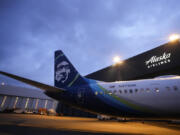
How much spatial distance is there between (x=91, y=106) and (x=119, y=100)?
1816 millimetres

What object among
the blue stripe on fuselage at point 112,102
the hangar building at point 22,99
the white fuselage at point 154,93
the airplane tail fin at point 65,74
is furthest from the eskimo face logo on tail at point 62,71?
the hangar building at point 22,99

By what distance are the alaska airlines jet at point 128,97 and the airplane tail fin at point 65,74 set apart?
0.75m

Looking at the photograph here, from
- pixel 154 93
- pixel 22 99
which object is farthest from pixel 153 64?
pixel 22 99

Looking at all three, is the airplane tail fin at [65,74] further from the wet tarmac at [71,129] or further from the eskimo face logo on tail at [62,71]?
the wet tarmac at [71,129]

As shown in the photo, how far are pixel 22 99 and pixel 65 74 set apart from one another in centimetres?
3224

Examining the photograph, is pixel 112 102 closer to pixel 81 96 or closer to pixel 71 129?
pixel 81 96

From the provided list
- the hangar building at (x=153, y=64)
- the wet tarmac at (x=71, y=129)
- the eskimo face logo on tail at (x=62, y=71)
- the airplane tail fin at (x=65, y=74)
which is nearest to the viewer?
the wet tarmac at (x=71, y=129)

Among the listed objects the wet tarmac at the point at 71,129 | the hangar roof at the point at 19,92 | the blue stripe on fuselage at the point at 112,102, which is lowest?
the wet tarmac at the point at 71,129

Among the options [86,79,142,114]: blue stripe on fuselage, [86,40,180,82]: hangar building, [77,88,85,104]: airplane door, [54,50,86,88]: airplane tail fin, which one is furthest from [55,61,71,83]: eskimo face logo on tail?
[86,40,180,82]: hangar building

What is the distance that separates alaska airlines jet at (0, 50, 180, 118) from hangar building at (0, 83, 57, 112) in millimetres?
31111

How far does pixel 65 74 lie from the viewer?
10.3m

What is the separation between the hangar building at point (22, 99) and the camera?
106ft

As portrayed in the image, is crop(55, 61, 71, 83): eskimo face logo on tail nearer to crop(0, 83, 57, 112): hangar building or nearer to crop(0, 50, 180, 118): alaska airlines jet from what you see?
crop(0, 50, 180, 118): alaska airlines jet

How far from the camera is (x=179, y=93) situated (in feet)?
21.3
